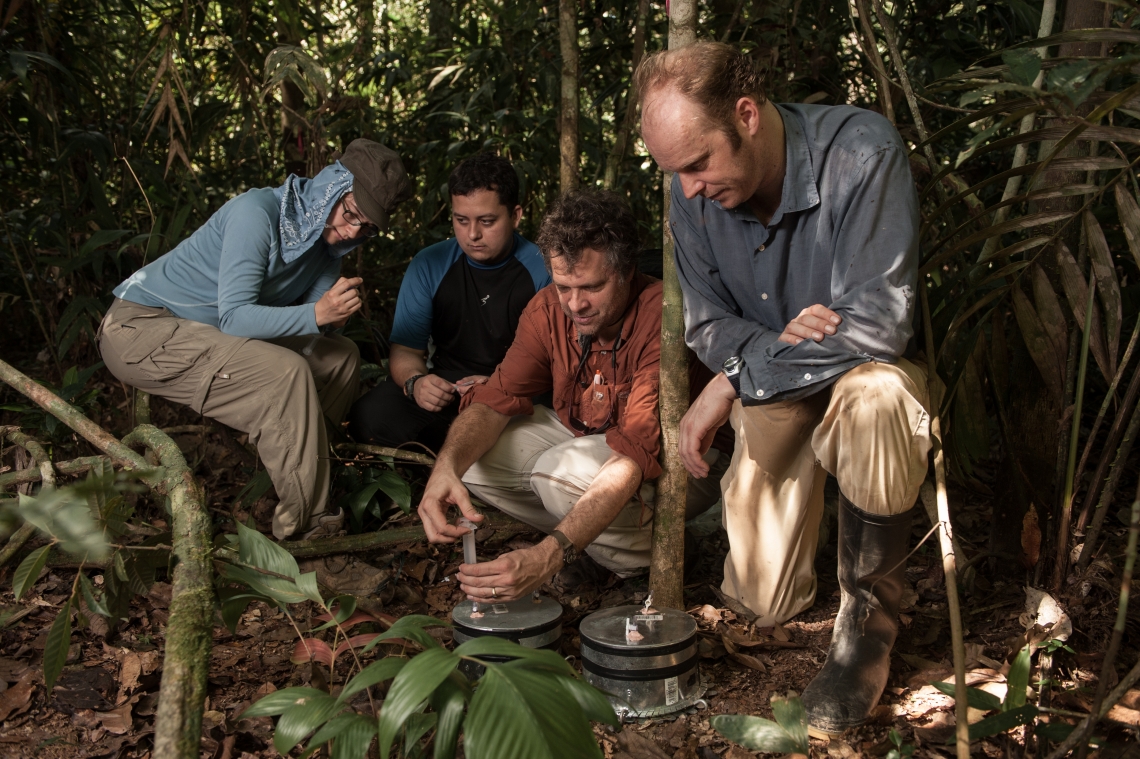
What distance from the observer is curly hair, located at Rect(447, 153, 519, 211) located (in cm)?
371

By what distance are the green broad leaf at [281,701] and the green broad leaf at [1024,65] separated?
1830mm

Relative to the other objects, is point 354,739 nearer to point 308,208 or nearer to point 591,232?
point 591,232

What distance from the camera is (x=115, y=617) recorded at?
7.54ft

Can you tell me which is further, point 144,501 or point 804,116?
point 144,501

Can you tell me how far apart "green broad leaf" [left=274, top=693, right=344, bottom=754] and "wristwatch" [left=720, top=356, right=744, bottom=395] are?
131 cm

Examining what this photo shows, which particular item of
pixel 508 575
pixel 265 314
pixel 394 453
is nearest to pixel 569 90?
pixel 265 314

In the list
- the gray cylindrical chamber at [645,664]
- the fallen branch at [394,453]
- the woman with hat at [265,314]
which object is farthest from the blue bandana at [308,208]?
the gray cylindrical chamber at [645,664]

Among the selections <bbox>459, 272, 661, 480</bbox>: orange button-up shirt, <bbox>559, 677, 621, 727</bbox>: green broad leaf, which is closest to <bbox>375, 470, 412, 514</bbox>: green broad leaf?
<bbox>459, 272, 661, 480</bbox>: orange button-up shirt

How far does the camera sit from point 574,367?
3.17 m

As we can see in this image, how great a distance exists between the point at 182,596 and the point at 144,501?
2.19 metres

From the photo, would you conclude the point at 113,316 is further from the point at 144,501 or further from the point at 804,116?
the point at 804,116

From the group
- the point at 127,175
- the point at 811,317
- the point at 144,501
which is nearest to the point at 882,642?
the point at 811,317

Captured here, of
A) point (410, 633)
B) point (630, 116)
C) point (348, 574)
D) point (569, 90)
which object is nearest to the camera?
point (410, 633)

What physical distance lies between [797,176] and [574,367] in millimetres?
1053
